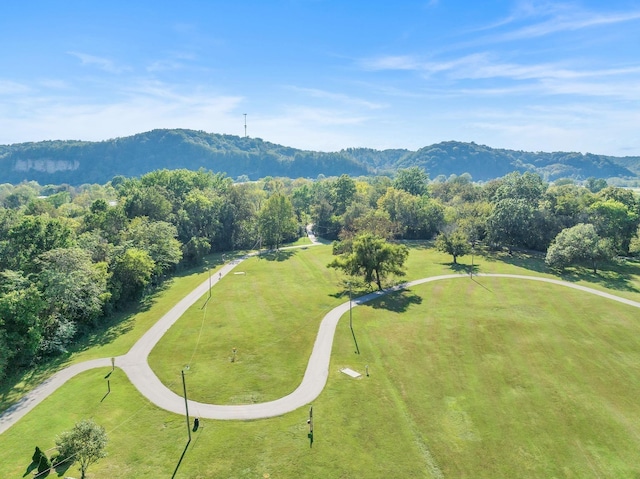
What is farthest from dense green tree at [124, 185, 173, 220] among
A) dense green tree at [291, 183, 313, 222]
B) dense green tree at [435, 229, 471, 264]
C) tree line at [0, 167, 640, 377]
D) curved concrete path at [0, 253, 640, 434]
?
dense green tree at [435, 229, 471, 264]

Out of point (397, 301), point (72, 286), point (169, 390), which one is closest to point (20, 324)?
point (72, 286)

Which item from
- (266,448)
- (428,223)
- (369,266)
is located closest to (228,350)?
(266,448)

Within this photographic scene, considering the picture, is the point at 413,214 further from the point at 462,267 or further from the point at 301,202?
the point at 301,202

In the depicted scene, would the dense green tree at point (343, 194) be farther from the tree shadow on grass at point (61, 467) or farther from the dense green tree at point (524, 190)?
the tree shadow on grass at point (61, 467)

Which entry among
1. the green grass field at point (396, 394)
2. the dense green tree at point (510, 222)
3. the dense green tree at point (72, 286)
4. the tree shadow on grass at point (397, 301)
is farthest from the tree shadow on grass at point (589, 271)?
the dense green tree at point (72, 286)

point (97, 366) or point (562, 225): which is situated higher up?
point (562, 225)

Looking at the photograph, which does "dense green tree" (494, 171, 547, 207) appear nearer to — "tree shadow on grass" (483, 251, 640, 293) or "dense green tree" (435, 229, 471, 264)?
"tree shadow on grass" (483, 251, 640, 293)

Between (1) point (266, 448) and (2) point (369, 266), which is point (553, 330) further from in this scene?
(1) point (266, 448)
